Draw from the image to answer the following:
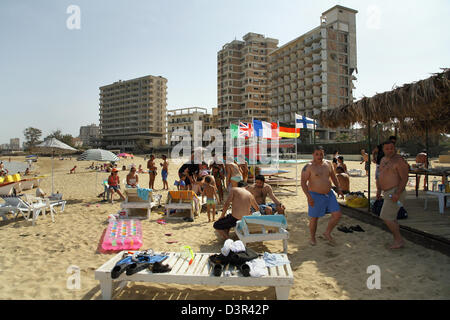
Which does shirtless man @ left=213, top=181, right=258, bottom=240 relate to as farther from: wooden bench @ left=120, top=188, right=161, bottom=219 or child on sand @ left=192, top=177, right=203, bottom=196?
child on sand @ left=192, top=177, right=203, bottom=196

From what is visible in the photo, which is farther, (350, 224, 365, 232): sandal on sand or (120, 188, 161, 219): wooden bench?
(120, 188, 161, 219): wooden bench

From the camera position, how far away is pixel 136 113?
3661 inches

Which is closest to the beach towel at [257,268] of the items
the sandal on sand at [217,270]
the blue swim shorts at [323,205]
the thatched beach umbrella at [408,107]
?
the sandal on sand at [217,270]

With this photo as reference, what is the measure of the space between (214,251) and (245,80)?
2633 inches

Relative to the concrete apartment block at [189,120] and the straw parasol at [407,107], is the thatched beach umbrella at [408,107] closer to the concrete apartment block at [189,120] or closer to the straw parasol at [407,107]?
the straw parasol at [407,107]

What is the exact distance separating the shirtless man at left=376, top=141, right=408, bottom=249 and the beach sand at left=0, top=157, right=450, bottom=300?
33 centimetres

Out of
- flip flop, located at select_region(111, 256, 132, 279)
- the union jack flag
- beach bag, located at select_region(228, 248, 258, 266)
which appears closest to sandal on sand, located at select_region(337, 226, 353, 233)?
beach bag, located at select_region(228, 248, 258, 266)

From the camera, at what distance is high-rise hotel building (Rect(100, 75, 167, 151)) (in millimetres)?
89500

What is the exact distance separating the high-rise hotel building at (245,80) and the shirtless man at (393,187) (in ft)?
205

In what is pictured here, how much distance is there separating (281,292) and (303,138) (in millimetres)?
46999

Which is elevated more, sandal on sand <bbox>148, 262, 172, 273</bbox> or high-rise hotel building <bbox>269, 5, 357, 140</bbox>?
high-rise hotel building <bbox>269, 5, 357, 140</bbox>

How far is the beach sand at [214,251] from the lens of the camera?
9.99 feet
